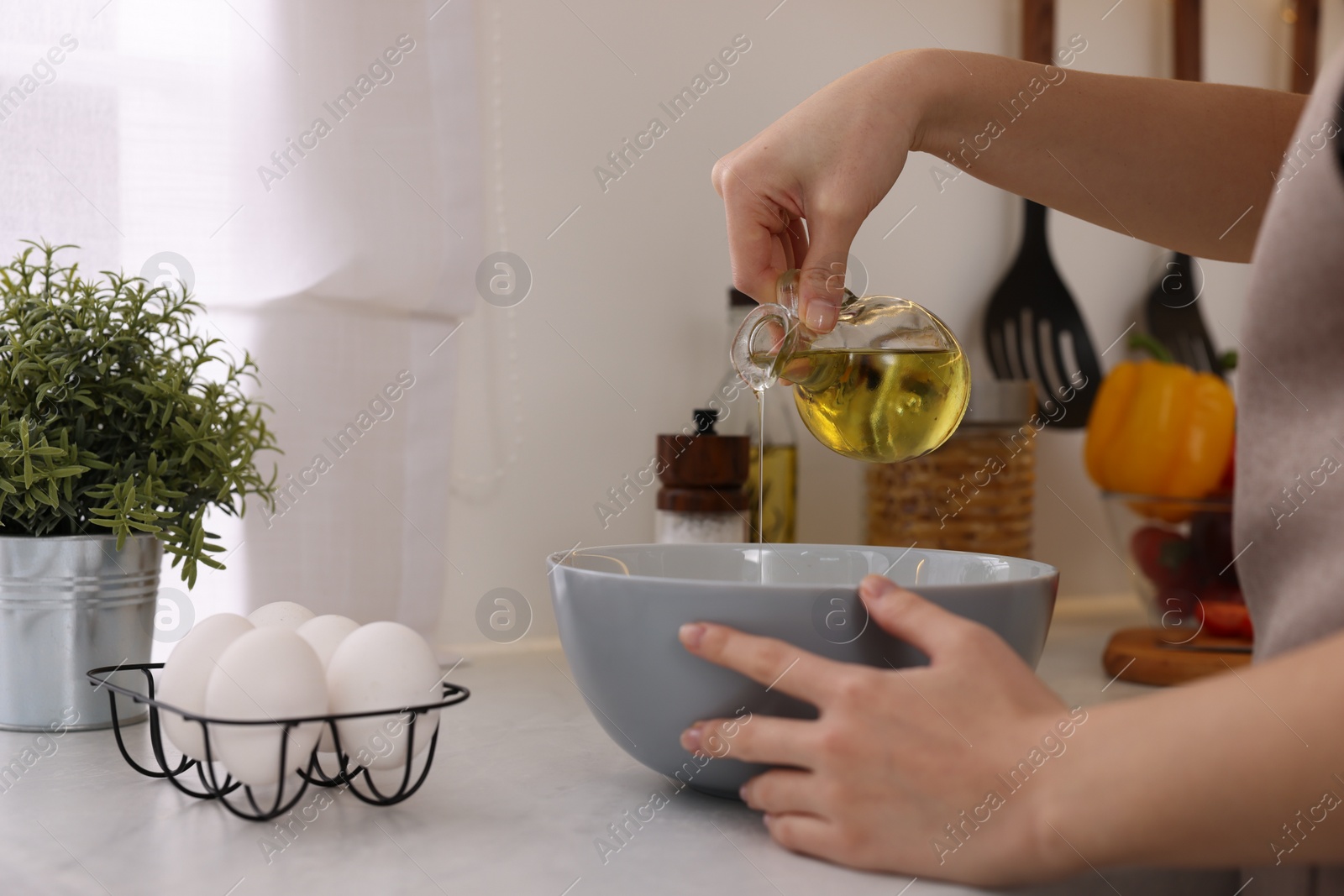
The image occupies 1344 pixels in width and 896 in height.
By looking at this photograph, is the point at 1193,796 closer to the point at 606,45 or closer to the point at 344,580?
the point at 344,580

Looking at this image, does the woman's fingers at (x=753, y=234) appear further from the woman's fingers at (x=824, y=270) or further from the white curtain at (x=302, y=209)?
the white curtain at (x=302, y=209)

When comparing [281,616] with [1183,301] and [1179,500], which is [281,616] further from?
[1183,301]

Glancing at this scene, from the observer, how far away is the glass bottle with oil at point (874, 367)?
2.20 feet

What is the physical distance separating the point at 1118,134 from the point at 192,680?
703 mm

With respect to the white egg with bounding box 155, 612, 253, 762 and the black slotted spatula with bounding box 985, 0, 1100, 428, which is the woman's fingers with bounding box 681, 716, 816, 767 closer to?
the white egg with bounding box 155, 612, 253, 762

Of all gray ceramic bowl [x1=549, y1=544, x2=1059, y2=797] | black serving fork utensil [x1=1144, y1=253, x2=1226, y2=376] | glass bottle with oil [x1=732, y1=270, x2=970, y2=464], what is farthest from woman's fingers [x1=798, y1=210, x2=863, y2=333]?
black serving fork utensil [x1=1144, y1=253, x2=1226, y2=376]

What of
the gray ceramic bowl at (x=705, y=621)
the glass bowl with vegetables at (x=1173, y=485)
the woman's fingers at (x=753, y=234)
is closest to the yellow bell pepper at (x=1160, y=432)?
the glass bowl with vegetables at (x=1173, y=485)

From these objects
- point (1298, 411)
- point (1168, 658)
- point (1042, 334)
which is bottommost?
point (1168, 658)

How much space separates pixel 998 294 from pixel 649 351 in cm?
49

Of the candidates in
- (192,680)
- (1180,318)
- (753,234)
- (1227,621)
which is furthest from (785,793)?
(1180,318)

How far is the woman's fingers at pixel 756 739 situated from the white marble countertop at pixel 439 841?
44 mm

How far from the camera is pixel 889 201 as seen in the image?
128cm

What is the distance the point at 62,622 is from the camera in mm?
665

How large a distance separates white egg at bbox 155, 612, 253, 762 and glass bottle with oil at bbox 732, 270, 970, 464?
0.35 meters
